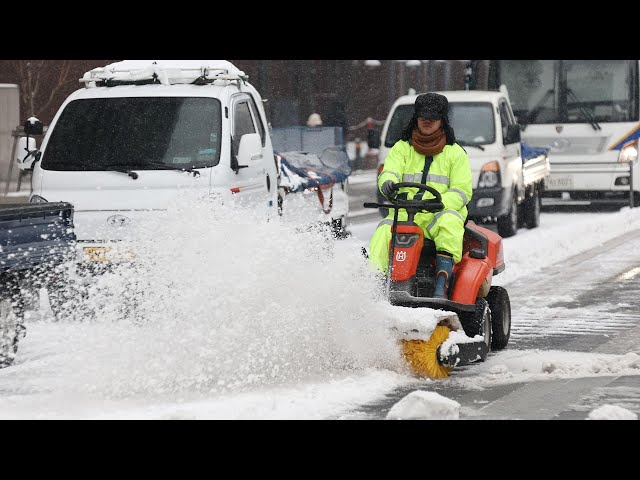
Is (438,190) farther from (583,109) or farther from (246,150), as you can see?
(583,109)

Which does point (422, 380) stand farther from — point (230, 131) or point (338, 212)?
point (338, 212)

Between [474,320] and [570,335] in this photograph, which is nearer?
[474,320]

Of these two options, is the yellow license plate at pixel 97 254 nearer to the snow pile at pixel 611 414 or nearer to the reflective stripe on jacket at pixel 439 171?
the reflective stripe on jacket at pixel 439 171

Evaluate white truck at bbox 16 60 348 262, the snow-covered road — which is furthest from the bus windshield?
the snow-covered road

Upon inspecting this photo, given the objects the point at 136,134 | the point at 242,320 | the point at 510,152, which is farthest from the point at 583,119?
the point at 242,320

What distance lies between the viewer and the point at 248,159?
447 inches

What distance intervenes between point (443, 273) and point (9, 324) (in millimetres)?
2978

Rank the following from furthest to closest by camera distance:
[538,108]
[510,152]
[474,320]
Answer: [538,108] → [510,152] → [474,320]

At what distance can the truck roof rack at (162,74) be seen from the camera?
39.2ft

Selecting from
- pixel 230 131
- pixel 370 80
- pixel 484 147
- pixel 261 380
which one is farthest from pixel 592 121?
pixel 370 80

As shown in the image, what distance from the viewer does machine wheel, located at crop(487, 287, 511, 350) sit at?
9562 mm

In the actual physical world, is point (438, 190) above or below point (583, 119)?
below

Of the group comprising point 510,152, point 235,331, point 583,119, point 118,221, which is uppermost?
point 583,119

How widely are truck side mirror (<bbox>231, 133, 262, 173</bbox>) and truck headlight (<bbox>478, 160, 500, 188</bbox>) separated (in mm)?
7269
